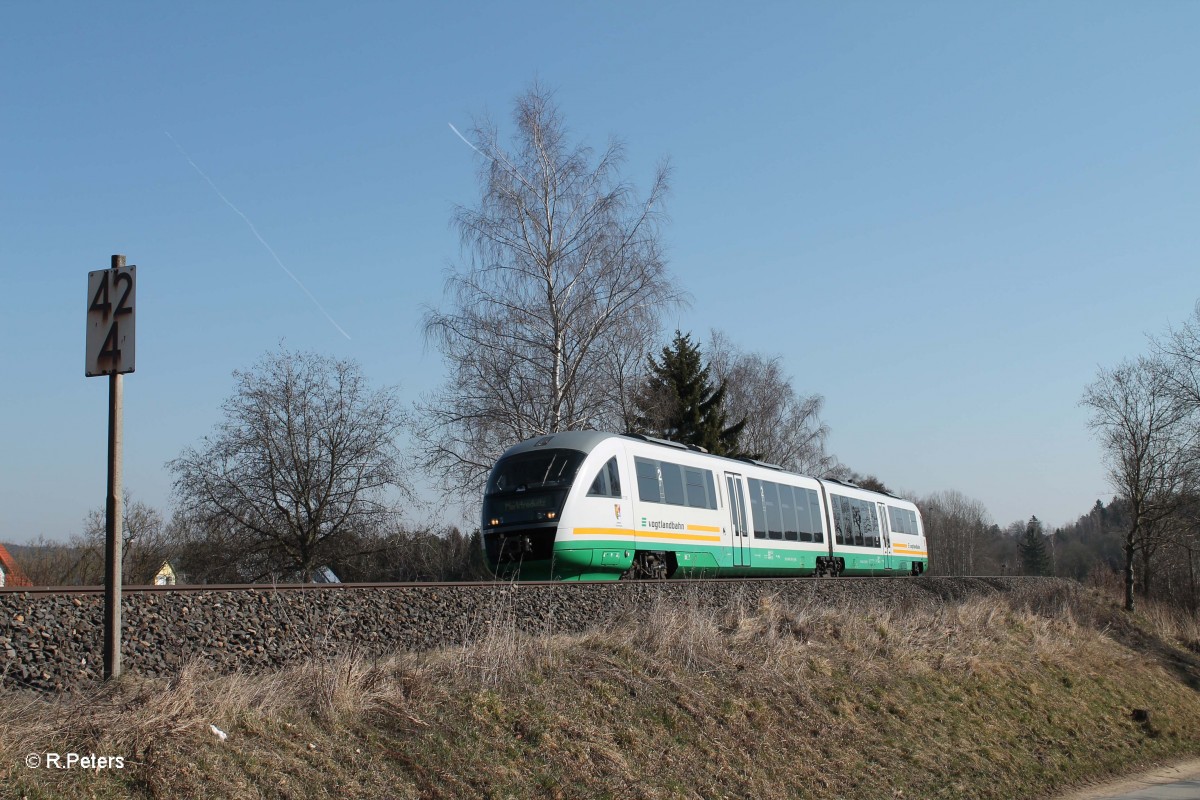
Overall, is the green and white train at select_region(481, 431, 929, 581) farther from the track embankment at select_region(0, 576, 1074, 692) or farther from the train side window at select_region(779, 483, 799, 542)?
the track embankment at select_region(0, 576, 1074, 692)

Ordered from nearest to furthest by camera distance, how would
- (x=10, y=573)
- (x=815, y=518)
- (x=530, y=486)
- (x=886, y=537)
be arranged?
(x=530, y=486) < (x=815, y=518) < (x=10, y=573) < (x=886, y=537)

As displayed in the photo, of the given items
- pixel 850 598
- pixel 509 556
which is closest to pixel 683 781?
pixel 509 556

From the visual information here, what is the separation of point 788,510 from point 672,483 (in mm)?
5795

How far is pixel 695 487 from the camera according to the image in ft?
61.5

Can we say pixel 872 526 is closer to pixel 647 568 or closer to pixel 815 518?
pixel 815 518

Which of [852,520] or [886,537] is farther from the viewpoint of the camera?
[886,537]

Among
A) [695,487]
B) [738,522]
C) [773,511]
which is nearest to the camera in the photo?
[695,487]

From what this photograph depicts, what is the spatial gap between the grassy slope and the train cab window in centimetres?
318

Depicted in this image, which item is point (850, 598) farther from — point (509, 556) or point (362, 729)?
point (362, 729)

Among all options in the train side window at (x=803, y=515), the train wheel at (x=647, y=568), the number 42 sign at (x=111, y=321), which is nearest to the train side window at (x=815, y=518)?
the train side window at (x=803, y=515)

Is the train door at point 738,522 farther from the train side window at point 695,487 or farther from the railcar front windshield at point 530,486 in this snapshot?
the railcar front windshield at point 530,486

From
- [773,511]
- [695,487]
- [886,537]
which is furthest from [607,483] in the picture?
[886,537]

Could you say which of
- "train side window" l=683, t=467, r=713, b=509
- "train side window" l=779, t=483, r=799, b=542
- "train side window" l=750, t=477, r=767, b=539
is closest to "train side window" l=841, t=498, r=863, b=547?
"train side window" l=779, t=483, r=799, b=542

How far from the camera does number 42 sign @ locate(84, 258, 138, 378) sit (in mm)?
7230
